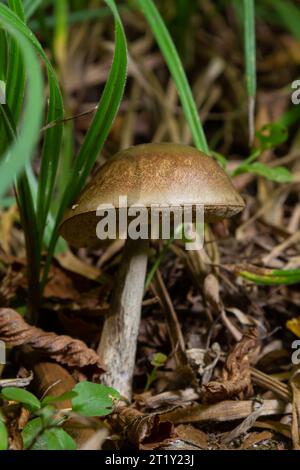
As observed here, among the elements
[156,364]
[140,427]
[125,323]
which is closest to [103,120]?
[125,323]

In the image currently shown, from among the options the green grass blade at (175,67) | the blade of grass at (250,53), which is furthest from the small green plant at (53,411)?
the blade of grass at (250,53)

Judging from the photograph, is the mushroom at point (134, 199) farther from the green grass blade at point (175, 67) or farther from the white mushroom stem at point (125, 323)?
the green grass blade at point (175, 67)

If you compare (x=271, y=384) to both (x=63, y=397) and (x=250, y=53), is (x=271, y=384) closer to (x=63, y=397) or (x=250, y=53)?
(x=63, y=397)

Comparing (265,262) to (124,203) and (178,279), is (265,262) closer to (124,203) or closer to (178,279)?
(178,279)

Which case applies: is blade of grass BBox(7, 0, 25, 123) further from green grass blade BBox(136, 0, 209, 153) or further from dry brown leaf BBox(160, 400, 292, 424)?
dry brown leaf BBox(160, 400, 292, 424)

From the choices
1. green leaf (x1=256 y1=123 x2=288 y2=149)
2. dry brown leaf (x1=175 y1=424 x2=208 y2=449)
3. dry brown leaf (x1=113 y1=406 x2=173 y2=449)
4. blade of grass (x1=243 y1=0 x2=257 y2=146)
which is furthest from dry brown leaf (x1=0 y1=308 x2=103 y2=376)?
blade of grass (x1=243 y1=0 x2=257 y2=146)

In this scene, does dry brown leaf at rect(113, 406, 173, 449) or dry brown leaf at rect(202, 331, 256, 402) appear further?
dry brown leaf at rect(202, 331, 256, 402)

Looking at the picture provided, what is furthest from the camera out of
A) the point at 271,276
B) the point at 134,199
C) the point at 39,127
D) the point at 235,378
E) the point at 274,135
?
the point at 274,135
